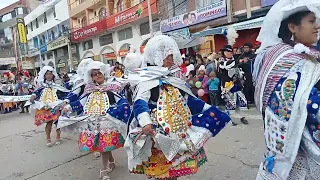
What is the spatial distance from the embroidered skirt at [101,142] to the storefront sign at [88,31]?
65.5 ft

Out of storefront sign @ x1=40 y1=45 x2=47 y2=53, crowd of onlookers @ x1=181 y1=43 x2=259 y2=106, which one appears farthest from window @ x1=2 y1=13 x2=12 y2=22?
crowd of onlookers @ x1=181 y1=43 x2=259 y2=106

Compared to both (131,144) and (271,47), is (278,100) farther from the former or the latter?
(131,144)

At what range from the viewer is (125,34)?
21.6m

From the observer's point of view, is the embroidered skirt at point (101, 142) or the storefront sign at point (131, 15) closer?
the embroidered skirt at point (101, 142)

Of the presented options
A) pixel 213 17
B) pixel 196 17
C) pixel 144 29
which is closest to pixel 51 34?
pixel 144 29

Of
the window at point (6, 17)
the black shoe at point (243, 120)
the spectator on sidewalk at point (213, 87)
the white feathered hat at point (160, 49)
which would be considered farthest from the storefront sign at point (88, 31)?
the window at point (6, 17)

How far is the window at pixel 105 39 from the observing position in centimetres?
2394

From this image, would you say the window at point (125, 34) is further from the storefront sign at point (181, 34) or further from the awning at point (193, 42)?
the awning at point (193, 42)

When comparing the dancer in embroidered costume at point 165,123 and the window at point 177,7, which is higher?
the window at point 177,7

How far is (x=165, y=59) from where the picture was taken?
250 centimetres

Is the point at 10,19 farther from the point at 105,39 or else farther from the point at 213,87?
the point at 213,87

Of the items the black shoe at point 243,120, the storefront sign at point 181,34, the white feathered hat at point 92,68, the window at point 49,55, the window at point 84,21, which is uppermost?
the window at point 84,21

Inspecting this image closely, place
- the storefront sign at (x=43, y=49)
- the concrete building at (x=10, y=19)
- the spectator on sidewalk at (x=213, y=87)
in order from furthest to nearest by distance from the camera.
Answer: the concrete building at (x=10, y=19) → the storefront sign at (x=43, y=49) → the spectator on sidewalk at (x=213, y=87)

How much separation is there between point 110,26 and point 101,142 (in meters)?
19.3
